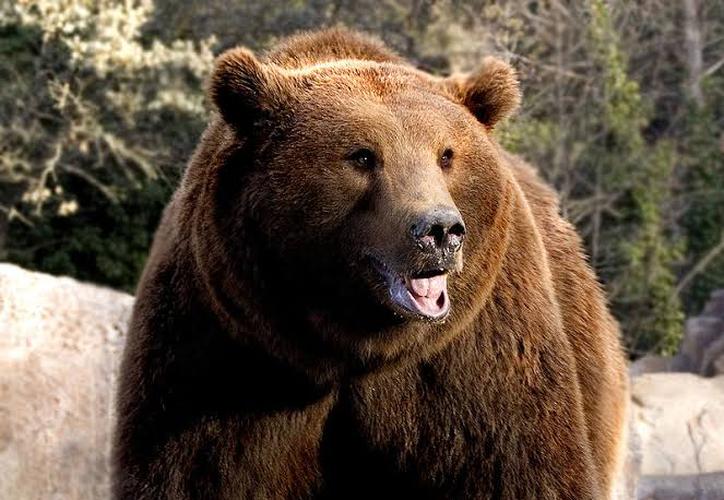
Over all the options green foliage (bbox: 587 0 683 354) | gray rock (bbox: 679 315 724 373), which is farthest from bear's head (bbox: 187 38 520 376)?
green foliage (bbox: 587 0 683 354)

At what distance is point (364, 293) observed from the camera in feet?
13.7

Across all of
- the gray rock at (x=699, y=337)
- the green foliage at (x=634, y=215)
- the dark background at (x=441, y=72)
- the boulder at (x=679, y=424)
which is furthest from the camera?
the green foliage at (x=634, y=215)

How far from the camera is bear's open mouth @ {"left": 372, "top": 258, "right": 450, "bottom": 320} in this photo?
3.98 m

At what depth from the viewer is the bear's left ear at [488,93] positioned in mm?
4516

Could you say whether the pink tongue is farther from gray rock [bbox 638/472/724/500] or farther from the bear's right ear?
gray rock [bbox 638/472/724/500]

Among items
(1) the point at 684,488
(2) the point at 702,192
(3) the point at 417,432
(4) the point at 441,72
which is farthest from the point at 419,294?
(2) the point at 702,192

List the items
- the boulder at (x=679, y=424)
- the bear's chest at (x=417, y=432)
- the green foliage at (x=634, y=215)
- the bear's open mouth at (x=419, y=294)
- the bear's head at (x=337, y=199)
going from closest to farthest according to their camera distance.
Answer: the bear's open mouth at (x=419, y=294) → the bear's head at (x=337, y=199) → the bear's chest at (x=417, y=432) → the boulder at (x=679, y=424) → the green foliage at (x=634, y=215)

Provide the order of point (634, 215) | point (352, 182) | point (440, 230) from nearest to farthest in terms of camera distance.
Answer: point (440, 230), point (352, 182), point (634, 215)

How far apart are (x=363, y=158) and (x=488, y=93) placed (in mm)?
556

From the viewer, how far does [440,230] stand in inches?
150

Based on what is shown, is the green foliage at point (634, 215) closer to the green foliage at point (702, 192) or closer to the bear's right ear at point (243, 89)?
the green foliage at point (702, 192)

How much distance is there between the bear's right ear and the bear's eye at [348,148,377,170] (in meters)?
0.32

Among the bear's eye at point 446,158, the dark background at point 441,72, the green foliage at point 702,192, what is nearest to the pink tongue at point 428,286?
the bear's eye at point 446,158

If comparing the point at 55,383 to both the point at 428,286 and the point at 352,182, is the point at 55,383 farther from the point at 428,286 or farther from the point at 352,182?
the point at 428,286
